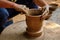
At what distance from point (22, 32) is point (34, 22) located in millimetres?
203

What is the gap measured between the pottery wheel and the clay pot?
2.6 inches

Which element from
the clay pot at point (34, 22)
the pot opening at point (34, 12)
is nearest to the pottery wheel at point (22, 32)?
the clay pot at point (34, 22)

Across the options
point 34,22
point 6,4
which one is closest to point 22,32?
point 34,22

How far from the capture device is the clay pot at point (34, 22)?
134 centimetres

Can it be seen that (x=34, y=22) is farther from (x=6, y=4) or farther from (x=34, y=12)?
(x=6, y=4)

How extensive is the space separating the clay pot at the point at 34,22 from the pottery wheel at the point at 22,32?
67 millimetres

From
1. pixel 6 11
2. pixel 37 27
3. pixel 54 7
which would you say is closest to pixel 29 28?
pixel 37 27

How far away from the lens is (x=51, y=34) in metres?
1.46

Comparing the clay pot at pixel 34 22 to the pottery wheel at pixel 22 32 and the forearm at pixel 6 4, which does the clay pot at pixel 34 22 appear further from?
the forearm at pixel 6 4

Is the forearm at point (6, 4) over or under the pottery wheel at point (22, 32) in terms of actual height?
over

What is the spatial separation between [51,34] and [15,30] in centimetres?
37

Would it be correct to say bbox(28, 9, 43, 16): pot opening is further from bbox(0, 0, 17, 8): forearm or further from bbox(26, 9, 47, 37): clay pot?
bbox(0, 0, 17, 8): forearm

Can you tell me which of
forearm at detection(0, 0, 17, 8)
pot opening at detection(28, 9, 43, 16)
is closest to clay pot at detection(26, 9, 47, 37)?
pot opening at detection(28, 9, 43, 16)

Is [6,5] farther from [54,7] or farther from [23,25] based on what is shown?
[54,7]
